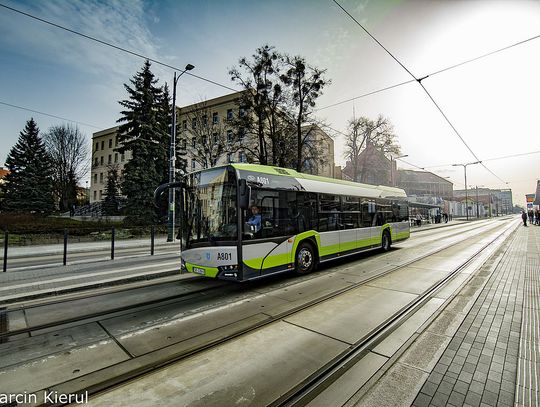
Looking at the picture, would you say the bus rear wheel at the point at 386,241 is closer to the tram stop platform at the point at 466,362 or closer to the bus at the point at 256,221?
the bus at the point at 256,221

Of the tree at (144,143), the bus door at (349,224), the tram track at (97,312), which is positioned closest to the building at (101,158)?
the tree at (144,143)

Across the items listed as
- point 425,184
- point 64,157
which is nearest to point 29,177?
point 64,157

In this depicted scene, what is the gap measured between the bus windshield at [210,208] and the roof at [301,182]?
1.64 feet

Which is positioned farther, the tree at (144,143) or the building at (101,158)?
the building at (101,158)

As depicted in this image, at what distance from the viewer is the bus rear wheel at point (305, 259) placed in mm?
7426

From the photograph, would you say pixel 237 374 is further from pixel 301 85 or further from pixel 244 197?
pixel 301 85

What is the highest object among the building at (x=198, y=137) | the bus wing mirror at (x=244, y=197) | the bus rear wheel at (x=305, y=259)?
the building at (x=198, y=137)

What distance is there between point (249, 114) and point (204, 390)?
71.9 ft

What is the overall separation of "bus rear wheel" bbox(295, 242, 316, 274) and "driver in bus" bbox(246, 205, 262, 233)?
1.75m

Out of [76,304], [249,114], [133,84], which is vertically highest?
[133,84]

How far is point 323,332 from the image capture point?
3963 mm

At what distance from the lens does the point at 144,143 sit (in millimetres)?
25453

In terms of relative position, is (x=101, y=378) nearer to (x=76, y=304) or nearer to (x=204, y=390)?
(x=204, y=390)

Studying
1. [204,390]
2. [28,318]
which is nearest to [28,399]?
[204,390]
